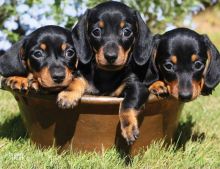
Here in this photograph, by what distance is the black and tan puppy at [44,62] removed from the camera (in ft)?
14.0

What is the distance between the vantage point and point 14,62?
4641mm

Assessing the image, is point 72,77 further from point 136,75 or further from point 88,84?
point 136,75

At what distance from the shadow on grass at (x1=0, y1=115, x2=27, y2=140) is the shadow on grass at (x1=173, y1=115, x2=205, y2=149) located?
1.34m

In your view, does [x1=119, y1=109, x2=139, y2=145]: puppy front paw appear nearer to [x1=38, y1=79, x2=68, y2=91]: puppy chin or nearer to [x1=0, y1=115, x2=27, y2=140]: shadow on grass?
[x1=38, y1=79, x2=68, y2=91]: puppy chin

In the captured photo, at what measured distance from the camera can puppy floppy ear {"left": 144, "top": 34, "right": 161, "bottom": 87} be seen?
4.58m

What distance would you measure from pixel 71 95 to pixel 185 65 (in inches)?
35.2

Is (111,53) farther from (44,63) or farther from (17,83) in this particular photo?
(17,83)

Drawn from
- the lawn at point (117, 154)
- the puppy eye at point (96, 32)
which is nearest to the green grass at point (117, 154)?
the lawn at point (117, 154)

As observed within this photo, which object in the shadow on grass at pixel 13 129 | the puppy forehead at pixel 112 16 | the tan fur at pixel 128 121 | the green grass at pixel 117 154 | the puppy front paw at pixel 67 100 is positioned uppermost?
the puppy forehead at pixel 112 16

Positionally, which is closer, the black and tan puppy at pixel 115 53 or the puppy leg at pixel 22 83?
the black and tan puppy at pixel 115 53

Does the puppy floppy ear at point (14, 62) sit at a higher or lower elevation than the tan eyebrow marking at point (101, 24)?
Answer: lower

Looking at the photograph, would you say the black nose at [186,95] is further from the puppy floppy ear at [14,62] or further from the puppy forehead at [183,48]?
the puppy floppy ear at [14,62]

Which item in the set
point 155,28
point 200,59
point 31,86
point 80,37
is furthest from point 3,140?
point 155,28

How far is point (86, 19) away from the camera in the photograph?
4594 millimetres
